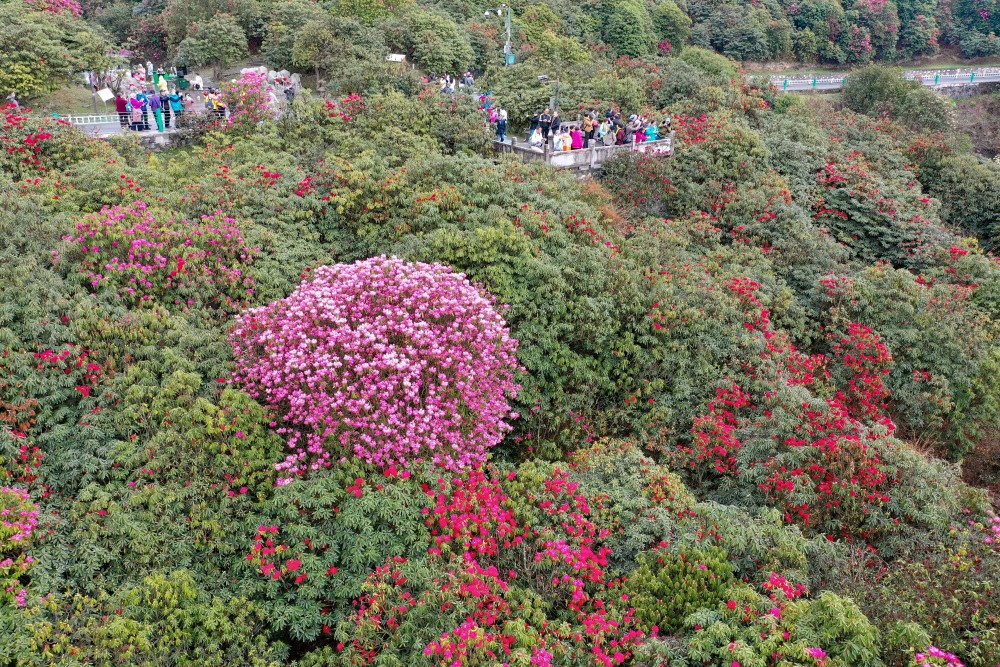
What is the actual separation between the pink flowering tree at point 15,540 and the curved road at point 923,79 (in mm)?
47930

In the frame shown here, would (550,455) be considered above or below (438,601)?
below

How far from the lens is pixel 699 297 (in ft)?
47.0

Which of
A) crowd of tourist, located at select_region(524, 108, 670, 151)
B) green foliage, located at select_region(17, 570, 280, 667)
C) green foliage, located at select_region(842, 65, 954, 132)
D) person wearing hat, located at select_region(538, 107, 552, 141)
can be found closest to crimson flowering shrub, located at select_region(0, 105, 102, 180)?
green foliage, located at select_region(17, 570, 280, 667)

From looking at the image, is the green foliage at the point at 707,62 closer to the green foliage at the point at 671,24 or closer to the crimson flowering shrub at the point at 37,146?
the green foliage at the point at 671,24

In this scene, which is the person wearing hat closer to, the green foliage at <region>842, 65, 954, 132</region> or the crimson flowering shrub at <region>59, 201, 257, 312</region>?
the crimson flowering shrub at <region>59, 201, 257, 312</region>

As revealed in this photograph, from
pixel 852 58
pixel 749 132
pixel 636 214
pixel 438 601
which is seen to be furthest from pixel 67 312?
pixel 852 58

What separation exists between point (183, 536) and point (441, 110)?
14.4 metres

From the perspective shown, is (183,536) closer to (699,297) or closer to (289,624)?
(289,624)

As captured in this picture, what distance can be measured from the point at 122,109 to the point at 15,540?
15.0 meters

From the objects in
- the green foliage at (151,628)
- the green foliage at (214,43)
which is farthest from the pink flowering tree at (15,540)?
the green foliage at (214,43)

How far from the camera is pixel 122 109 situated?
19031 mm

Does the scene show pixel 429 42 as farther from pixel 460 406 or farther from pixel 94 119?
pixel 460 406

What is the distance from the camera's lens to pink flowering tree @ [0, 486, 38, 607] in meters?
7.30

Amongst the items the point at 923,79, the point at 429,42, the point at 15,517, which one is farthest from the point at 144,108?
the point at 923,79
